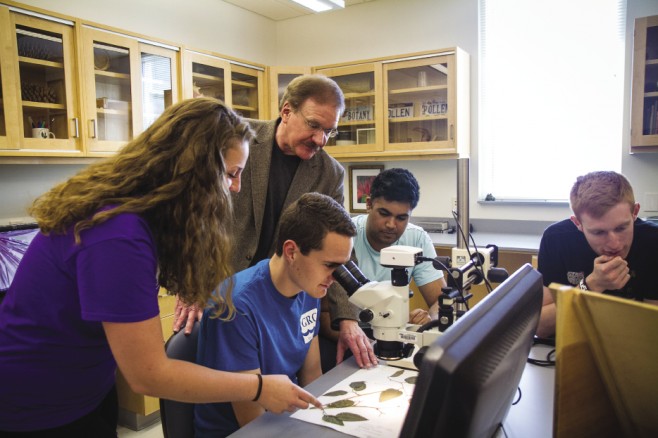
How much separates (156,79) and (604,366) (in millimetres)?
2973

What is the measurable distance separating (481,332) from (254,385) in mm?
588

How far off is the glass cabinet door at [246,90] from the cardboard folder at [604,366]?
324cm

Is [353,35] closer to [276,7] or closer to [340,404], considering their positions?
[276,7]

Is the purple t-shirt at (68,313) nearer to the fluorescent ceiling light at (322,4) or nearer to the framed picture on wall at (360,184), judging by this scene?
the fluorescent ceiling light at (322,4)

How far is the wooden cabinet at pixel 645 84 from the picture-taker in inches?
116

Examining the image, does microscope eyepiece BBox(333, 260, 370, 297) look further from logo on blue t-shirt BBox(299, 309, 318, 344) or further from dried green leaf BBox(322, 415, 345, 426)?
dried green leaf BBox(322, 415, 345, 426)

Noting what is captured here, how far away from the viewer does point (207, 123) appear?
1003mm

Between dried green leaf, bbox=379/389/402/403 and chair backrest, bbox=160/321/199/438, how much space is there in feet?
1.48

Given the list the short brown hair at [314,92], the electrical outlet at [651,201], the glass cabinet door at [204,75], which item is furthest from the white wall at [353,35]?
the short brown hair at [314,92]

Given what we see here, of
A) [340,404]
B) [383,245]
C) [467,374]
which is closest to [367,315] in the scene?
[340,404]

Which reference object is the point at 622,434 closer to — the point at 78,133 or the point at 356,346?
the point at 356,346

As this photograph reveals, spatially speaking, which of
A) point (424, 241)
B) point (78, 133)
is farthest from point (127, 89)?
point (424, 241)

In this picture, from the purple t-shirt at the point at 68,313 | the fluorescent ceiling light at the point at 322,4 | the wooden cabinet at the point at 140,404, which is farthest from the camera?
the fluorescent ceiling light at the point at 322,4

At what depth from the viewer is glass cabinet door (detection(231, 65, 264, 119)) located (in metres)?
3.70
